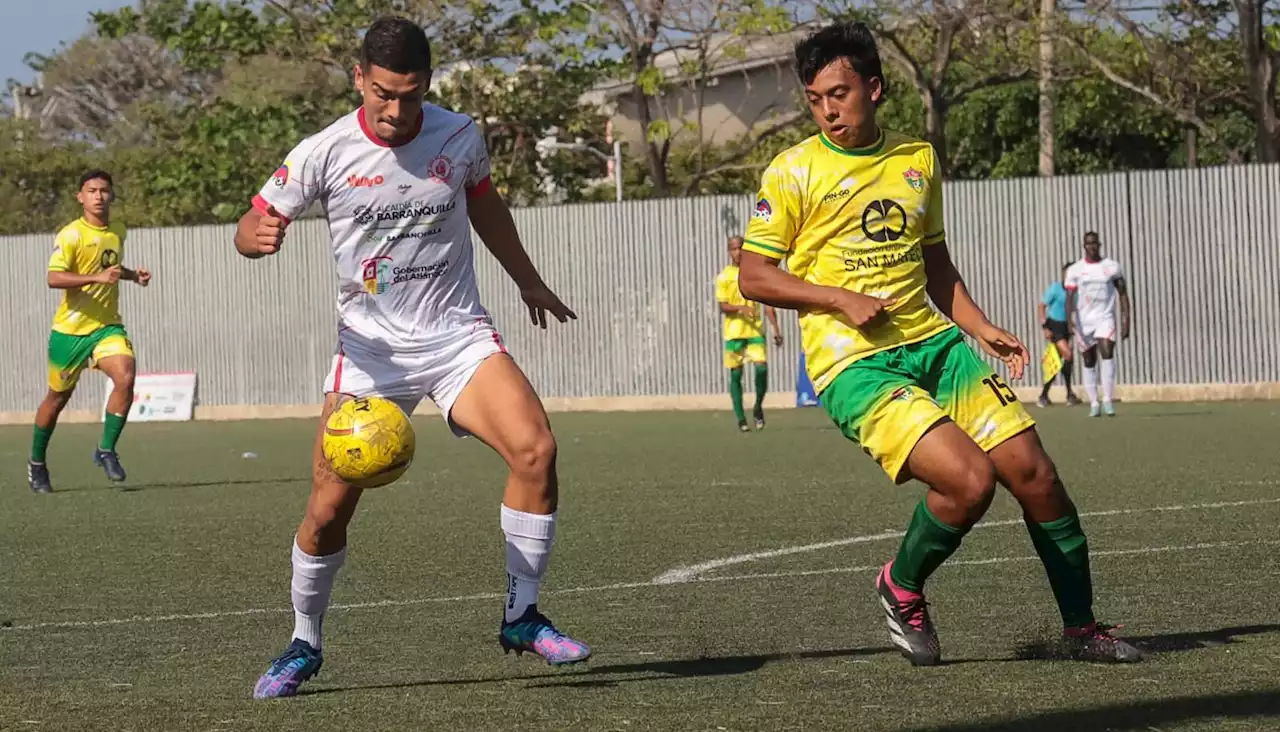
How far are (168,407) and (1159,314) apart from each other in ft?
48.7

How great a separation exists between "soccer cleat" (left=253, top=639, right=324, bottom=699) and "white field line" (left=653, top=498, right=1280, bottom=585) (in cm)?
→ 275

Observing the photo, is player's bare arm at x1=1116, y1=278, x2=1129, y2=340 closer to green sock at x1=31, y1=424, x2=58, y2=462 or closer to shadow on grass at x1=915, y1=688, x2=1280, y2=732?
green sock at x1=31, y1=424, x2=58, y2=462

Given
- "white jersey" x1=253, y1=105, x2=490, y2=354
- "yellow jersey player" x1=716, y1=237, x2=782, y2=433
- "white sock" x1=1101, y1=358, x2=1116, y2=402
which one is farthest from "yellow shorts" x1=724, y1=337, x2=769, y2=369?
"white jersey" x1=253, y1=105, x2=490, y2=354

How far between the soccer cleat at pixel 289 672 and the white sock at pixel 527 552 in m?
0.63

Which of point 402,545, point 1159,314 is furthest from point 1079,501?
point 1159,314

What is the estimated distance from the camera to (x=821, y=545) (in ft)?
35.0

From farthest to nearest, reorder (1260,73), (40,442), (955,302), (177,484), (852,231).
Answer: (1260,73), (177,484), (40,442), (955,302), (852,231)

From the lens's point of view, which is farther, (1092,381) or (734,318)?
(1092,381)

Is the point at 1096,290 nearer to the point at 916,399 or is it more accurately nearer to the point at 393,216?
the point at 916,399

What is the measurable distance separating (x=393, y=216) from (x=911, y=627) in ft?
6.84

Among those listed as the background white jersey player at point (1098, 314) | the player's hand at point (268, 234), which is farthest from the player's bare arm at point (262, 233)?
the background white jersey player at point (1098, 314)

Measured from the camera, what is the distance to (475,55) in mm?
35969

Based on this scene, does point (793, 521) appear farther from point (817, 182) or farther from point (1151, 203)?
point (1151, 203)

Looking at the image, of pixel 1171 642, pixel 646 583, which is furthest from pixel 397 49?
pixel 646 583
